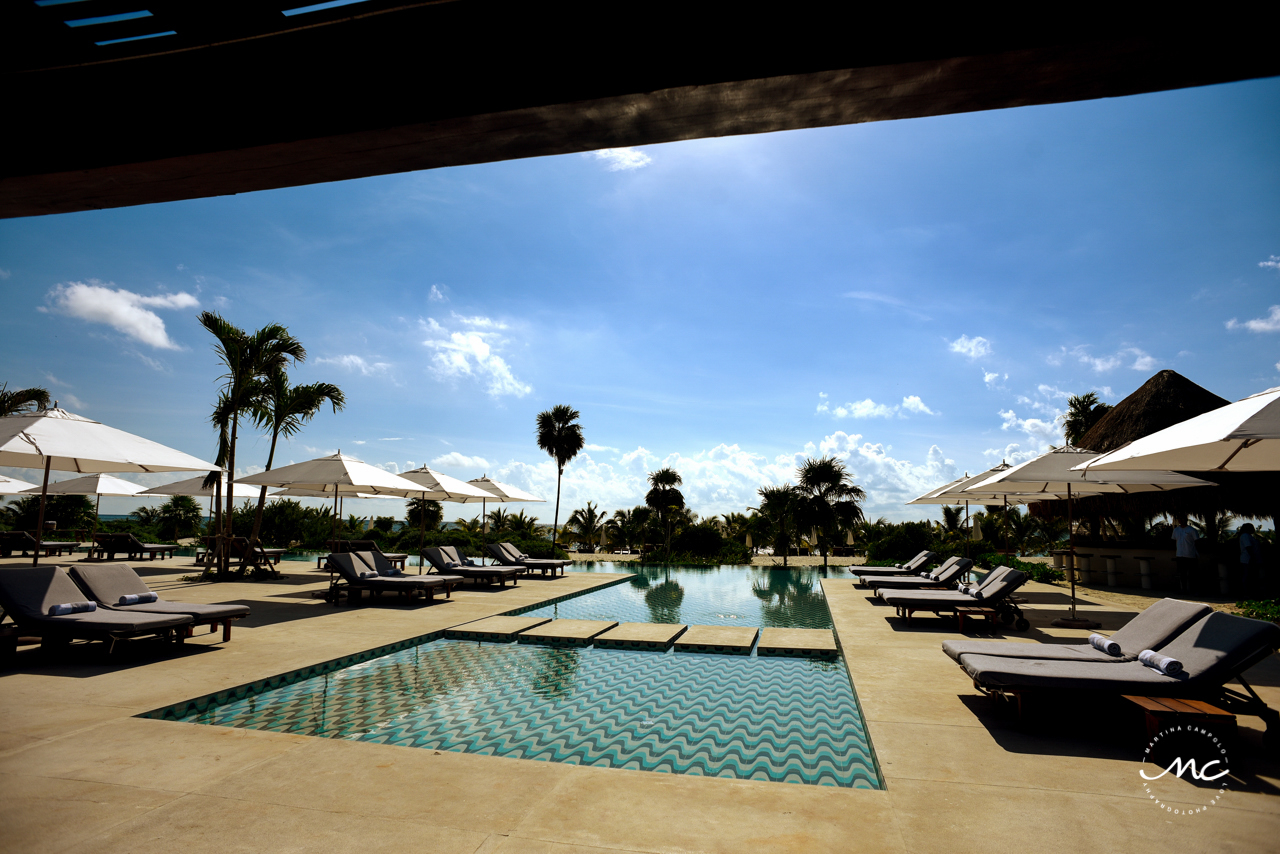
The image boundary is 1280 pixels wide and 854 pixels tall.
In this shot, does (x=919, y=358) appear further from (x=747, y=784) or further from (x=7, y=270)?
(x=7, y=270)

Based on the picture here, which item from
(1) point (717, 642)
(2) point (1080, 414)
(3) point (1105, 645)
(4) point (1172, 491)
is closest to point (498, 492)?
(1) point (717, 642)

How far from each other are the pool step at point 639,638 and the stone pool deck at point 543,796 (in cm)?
308

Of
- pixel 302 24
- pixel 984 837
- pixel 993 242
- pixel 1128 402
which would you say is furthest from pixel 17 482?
pixel 1128 402

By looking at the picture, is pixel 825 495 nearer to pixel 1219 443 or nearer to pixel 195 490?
pixel 1219 443

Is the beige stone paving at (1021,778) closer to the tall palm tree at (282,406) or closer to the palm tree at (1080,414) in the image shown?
the tall palm tree at (282,406)

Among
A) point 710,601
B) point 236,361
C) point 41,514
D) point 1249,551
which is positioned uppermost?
point 236,361

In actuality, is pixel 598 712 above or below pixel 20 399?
below

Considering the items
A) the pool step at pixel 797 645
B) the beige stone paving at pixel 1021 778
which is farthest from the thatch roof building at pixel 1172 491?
the pool step at pixel 797 645

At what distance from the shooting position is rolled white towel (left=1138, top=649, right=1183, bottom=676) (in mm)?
4230

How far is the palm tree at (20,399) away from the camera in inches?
746

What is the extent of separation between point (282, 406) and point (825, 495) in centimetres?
1810

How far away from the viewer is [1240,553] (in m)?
12.1

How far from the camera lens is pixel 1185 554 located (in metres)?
12.5

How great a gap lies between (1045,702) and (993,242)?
9.89 meters
